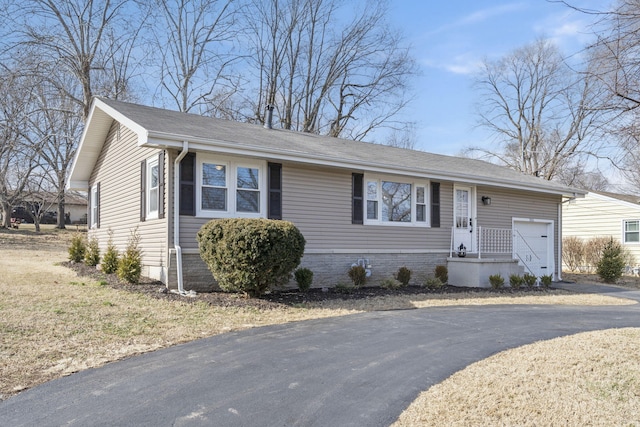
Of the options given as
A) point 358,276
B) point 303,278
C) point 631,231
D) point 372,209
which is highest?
point 372,209

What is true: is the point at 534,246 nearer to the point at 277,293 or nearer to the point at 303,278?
the point at 303,278

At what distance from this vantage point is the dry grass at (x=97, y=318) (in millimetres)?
5000

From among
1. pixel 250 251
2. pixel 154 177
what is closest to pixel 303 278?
pixel 250 251

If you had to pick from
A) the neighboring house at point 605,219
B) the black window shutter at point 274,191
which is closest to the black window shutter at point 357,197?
the black window shutter at point 274,191

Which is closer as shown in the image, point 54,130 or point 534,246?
point 534,246

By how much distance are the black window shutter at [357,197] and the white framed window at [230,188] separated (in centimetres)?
246

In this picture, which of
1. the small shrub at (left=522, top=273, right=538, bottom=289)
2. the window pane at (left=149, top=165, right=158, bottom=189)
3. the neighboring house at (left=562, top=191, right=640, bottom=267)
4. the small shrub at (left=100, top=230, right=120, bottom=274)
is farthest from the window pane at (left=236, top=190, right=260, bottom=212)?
the neighboring house at (left=562, top=191, right=640, bottom=267)

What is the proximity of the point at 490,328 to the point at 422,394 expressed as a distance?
3.54 metres

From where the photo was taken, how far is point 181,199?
9.42 meters

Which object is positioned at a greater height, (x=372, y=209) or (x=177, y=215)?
(x=372, y=209)

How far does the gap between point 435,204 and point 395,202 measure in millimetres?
1328

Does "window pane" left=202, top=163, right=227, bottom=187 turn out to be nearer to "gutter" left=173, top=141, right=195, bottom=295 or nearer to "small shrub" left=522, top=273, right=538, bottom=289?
"gutter" left=173, top=141, right=195, bottom=295

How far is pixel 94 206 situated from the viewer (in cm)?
1518

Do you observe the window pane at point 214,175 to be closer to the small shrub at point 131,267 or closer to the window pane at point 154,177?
the window pane at point 154,177
